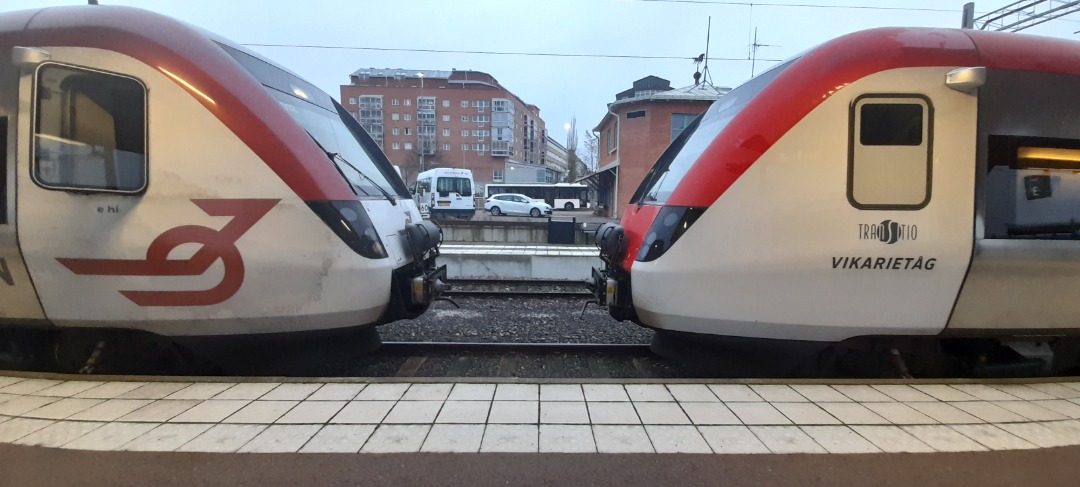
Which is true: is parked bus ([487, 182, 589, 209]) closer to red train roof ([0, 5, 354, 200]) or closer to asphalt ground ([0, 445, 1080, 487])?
red train roof ([0, 5, 354, 200])

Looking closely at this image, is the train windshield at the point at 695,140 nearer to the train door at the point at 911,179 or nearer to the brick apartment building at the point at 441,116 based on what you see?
the train door at the point at 911,179

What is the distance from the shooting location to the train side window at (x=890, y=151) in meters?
3.17

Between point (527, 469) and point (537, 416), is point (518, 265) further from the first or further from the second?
point (527, 469)

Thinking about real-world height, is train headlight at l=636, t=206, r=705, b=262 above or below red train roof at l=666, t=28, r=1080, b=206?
below

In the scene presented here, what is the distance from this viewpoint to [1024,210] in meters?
3.31

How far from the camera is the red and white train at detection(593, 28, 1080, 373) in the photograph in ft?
10.4

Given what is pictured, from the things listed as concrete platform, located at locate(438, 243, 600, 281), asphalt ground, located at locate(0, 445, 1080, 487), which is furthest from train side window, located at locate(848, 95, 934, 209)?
concrete platform, located at locate(438, 243, 600, 281)

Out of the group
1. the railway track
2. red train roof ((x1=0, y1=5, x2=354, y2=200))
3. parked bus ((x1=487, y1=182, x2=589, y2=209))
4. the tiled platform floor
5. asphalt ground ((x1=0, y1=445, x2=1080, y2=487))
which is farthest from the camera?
parked bus ((x1=487, y1=182, x2=589, y2=209))

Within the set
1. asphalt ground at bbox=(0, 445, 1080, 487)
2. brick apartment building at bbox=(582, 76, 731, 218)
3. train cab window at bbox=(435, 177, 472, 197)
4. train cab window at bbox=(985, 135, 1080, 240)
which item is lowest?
asphalt ground at bbox=(0, 445, 1080, 487)

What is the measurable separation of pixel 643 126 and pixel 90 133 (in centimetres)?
2672

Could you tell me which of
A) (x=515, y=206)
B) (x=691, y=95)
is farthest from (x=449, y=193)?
(x=691, y=95)

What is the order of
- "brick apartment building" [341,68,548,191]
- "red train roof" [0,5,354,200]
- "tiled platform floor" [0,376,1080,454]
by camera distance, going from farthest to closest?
"brick apartment building" [341,68,548,191], "red train roof" [0,5,354,200], "tiled platform floor" [0,376,1080,454]

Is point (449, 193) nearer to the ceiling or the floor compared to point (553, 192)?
nearer to the floor

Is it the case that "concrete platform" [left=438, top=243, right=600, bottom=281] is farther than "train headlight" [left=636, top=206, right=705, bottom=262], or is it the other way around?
"concrete platform" [left=438, top=243, right=600, bottom=281]
